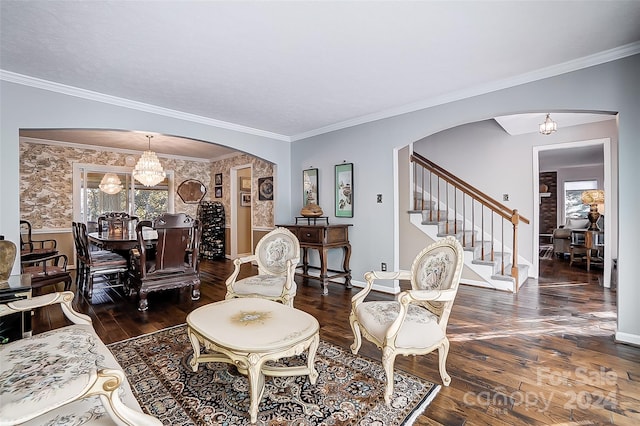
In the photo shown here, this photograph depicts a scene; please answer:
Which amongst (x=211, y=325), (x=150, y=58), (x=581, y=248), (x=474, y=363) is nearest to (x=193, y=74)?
(x=150, y=58)

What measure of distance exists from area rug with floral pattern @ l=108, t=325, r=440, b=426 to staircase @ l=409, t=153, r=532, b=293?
120 inches

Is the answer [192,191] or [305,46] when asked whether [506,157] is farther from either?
[192,191]

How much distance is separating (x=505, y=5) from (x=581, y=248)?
612 cm

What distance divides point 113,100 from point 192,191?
4.17 metres

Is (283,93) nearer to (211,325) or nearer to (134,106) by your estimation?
(134,106)

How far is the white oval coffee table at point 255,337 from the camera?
1666 millimetres

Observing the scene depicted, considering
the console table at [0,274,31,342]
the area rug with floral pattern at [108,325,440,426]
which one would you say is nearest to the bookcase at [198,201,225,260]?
the area rug with floral pattern at [108,325,440,426]

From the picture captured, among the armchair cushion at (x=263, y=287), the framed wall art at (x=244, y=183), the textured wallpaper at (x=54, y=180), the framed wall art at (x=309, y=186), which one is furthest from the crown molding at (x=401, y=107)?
the framed wall art at (x=244, y=183)

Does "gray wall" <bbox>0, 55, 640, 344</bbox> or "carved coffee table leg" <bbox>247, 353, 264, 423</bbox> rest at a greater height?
"gray wall" <bbox>0, 55, 640, 344</bbox>

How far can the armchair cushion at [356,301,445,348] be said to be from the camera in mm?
1876

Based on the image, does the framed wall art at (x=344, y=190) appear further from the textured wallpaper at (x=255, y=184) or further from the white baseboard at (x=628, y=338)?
the white baseboard at (x=628, y=338)

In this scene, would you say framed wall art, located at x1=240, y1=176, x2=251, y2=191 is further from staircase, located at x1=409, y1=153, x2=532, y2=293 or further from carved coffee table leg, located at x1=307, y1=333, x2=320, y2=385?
carved coffee table leg, located at x1=307, y1=333, x2=320, y2=385

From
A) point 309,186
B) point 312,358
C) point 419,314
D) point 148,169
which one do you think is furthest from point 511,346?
point 148,169

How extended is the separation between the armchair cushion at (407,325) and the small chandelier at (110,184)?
641 cm
